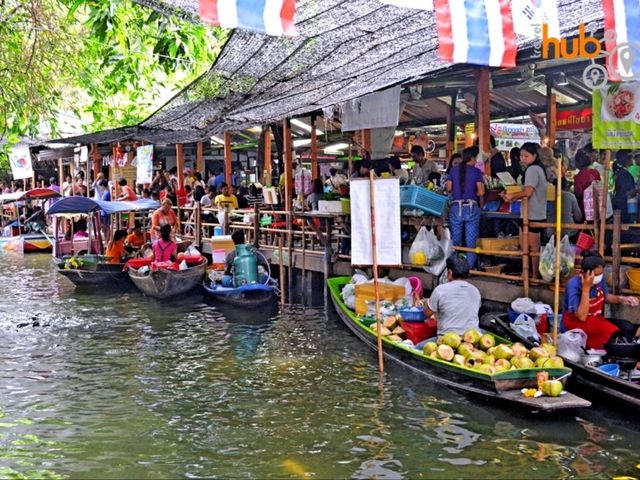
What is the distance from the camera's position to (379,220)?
9555mm

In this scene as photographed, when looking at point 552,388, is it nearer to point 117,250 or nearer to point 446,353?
point 446,353

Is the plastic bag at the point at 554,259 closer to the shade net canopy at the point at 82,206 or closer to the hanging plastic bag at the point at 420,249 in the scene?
the hanging plastic bag at the point at 420,249

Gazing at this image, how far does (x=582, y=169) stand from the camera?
417 inches

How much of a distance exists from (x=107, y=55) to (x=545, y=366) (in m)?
5.76

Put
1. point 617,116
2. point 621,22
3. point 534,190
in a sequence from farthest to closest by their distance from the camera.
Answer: point 617,116 → point 534,190 → point 621,22

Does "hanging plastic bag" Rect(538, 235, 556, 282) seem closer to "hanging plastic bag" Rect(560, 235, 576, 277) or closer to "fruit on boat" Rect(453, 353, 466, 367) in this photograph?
"hanging plastic bag" Rect(560, 235, 576, 277)

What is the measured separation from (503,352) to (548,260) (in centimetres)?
191

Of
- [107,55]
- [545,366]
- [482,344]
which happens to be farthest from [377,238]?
[107,55]

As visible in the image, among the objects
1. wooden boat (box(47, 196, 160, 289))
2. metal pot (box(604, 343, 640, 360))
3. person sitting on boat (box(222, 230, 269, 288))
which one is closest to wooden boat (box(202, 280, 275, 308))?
person sitting on boat (box(222, 230, 269, 288))

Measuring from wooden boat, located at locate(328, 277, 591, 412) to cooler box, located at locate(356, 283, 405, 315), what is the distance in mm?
1630

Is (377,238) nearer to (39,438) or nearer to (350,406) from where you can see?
(350,406)

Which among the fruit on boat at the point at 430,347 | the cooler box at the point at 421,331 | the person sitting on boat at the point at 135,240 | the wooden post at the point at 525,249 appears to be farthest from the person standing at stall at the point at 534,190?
the person sitting on boat at the point at 135,240

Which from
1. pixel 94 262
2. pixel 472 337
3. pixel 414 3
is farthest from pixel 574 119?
pixel 94 262

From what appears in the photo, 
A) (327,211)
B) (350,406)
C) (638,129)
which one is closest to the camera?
(350,406)
